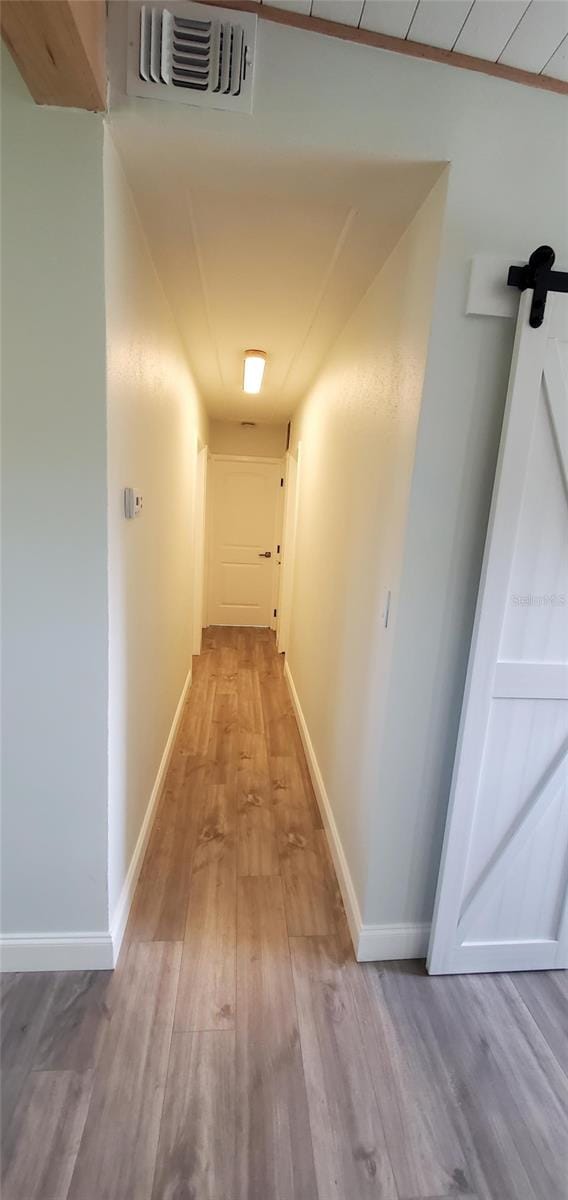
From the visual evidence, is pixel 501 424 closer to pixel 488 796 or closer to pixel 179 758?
pixel 488 796

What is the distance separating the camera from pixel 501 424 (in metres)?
1.28

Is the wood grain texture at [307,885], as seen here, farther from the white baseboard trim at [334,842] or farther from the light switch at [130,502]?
the light switch at [130,502]

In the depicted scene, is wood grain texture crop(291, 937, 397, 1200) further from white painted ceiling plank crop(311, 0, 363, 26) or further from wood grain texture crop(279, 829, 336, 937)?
white painted ceiling plank crop(311, 0, 363, 26)

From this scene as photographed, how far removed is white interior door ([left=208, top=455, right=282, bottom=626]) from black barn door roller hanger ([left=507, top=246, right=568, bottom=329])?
4126mm

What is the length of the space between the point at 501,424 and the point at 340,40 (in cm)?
93

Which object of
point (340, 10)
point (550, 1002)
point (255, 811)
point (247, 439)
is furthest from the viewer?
point (247, 439)

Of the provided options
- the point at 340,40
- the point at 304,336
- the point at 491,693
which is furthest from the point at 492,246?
the point at 304,336

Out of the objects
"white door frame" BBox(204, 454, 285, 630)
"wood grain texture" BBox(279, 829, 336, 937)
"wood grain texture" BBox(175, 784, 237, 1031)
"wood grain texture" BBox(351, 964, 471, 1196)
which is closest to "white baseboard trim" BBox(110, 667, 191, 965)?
"wood grain texture" BBox(175, 784, 237, 1031)

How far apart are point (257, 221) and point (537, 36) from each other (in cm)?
74

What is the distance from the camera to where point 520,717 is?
142 cm

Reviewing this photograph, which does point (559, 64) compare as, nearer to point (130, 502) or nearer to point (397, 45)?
point (397, 45)

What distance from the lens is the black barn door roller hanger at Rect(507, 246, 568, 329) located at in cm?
114

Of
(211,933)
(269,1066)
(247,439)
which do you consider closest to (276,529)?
(247,439)

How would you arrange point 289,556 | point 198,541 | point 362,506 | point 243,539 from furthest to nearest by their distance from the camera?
1. point 243,539
2. point 289,556
3. point 198,541
4. point 362,506
